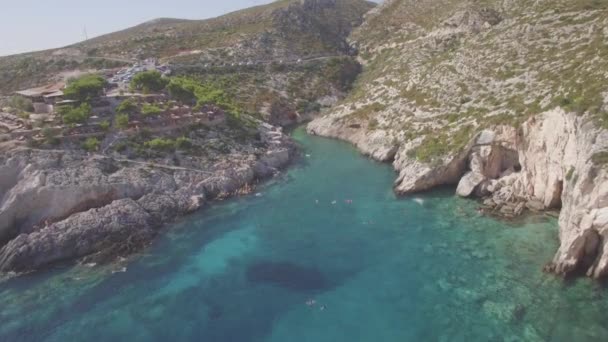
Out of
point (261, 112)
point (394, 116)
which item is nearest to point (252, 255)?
point (394, 116)

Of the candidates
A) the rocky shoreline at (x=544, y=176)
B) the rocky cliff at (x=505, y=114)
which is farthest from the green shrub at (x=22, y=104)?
the rocky shoreline at (x=544, y=176)

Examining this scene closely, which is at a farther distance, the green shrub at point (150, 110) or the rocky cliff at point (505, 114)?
the green shrub at point (150, 110)

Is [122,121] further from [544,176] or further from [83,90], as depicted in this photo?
[544,176]

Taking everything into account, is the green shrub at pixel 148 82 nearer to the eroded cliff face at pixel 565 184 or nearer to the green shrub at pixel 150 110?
the green shrub at pixel 150 110

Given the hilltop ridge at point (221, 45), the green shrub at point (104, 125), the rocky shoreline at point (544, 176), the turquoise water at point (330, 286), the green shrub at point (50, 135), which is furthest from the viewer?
the hilltop ridge at point (221, 45)

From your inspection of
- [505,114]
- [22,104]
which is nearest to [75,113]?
[22,104]
